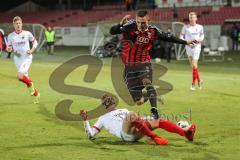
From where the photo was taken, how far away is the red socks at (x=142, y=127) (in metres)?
9.05

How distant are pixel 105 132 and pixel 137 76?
4.60 feet

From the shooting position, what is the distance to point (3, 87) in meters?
19.6

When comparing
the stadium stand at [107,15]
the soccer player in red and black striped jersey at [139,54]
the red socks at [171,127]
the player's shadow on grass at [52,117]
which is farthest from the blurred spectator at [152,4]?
the red socks at [171,127]

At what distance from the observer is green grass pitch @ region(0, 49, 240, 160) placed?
342 inches

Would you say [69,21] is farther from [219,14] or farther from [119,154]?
[119,154]

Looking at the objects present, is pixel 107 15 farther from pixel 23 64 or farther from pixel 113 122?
pixel 113 122

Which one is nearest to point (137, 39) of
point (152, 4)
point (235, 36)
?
point (235, 36)

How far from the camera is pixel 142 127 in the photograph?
29.8 ft

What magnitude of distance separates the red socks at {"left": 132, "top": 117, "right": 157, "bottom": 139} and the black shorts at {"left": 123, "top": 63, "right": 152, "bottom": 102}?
2.12 meters

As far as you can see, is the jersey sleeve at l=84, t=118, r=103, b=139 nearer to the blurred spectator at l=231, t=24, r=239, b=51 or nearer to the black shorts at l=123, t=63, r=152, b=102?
the black shorts at l=123, t=63, r=152, b=102

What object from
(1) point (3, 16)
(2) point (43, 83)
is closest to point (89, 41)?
(1) point (3, 16)

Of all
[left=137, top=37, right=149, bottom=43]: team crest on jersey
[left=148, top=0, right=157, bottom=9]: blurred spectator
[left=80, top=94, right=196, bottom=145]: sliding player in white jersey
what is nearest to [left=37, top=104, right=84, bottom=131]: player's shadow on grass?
[left=80, top=94, right=196, bottom=145]: sliding player in white jersey

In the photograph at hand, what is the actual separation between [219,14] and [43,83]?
3084 centimetres

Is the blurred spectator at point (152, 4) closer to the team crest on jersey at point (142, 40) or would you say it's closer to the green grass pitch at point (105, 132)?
the green grass pitch at point (105, 132)
